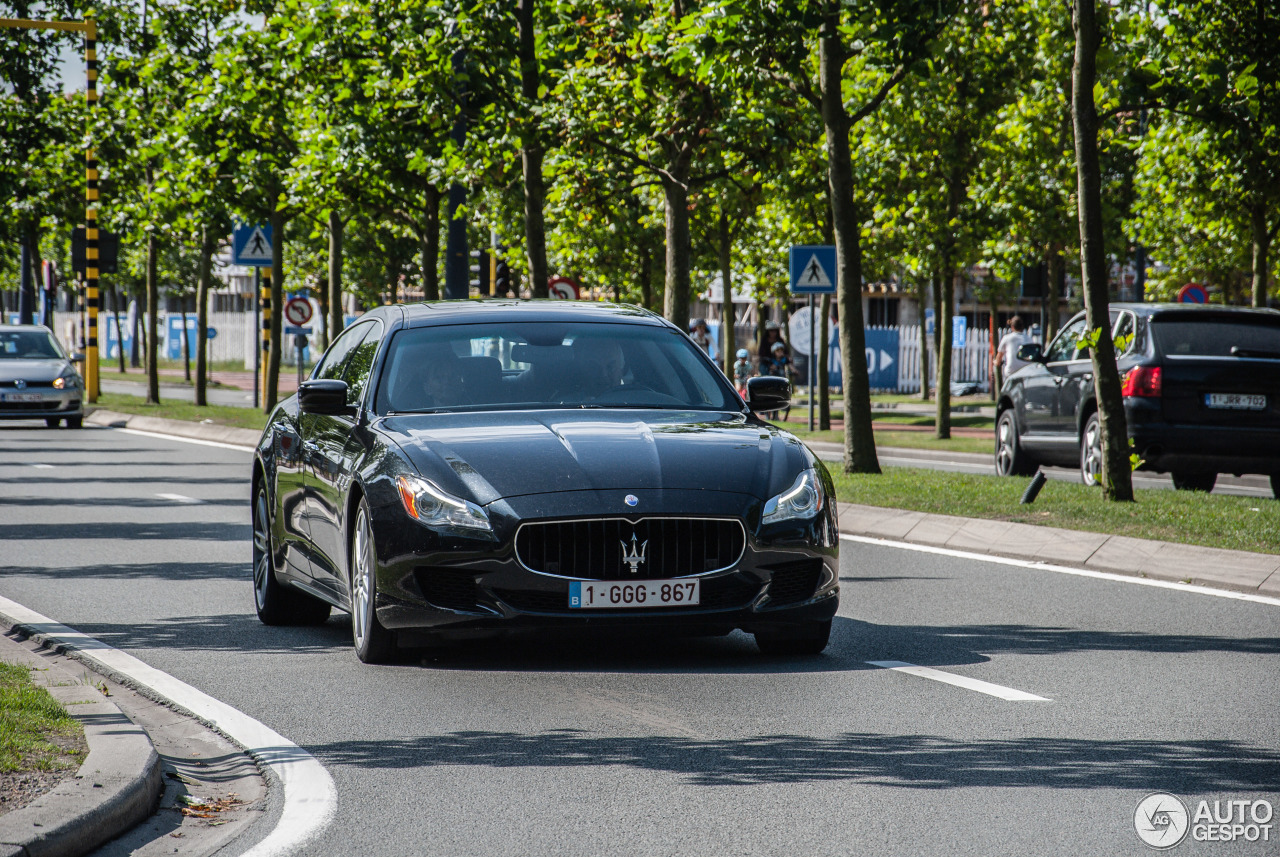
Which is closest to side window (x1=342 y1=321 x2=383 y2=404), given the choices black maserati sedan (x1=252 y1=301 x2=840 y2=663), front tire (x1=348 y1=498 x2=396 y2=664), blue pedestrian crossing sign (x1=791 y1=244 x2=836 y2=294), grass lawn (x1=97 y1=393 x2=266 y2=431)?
black maserati sedan (x1=252 y1=301 x2=840 y2=663)

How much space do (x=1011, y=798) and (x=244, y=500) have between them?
11885 millimetres

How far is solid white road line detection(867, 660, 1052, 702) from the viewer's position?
664 cm

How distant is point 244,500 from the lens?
16031 mm

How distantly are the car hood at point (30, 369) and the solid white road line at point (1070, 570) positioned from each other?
19.6 m

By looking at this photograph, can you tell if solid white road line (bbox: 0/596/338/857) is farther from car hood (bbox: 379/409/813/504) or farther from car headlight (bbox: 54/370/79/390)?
car headlight (bbox: 54/370/79/390)

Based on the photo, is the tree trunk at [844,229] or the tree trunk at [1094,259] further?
the tree trunk at [844,229]

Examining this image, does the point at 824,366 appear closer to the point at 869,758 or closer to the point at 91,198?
the point at 91,198

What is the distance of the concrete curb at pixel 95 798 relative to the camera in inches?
174

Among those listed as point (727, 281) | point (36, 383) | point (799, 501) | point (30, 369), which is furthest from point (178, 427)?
point (799, 501)

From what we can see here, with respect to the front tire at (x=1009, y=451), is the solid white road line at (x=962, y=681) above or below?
below

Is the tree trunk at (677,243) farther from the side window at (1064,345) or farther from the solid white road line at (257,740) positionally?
the solid white road line at (257,740)

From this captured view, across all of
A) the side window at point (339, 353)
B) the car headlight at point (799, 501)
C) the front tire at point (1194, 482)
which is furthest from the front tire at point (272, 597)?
the front tire at point (1194, 482)

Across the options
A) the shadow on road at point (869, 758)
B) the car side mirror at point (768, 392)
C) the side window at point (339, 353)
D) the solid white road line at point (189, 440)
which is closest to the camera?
the shadow on road at point (869, 758)
